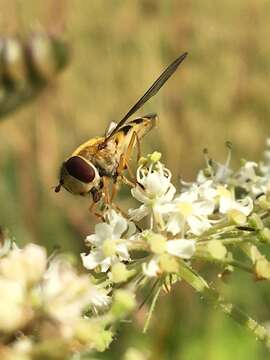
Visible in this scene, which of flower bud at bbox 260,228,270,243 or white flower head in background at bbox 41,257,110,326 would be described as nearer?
white flower head in background at bbox 41,257,110,326

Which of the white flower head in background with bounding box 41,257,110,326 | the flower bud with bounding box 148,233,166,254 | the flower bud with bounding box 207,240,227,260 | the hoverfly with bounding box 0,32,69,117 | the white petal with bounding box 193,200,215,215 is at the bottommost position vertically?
the white petal with bounding box 193,200,215,215

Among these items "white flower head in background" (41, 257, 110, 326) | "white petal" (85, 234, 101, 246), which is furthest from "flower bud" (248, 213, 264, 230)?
"white flower head in background" (41, 257, 110, 326)

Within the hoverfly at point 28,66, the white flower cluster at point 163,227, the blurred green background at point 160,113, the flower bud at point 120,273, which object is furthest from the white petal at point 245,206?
the blurred green background at point 160,113

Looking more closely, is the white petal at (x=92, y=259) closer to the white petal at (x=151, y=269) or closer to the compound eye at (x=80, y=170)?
the white petal at (x=151, y=269)

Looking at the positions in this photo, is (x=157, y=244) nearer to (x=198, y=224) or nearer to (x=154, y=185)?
(x=198, y=224)

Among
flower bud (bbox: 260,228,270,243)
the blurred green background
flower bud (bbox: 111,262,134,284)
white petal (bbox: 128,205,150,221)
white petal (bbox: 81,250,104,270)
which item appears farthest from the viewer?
the blurred green background

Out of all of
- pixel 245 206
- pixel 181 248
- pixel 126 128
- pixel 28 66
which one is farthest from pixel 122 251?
pixel 126 128

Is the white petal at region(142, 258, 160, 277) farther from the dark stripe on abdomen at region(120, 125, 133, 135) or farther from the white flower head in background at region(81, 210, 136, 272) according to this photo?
the dark stripe on abdomen at region(120, 125, 133, 135)

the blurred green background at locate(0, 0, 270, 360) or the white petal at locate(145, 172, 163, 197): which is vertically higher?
the white petal at locate(145, 172, 163, 197)
